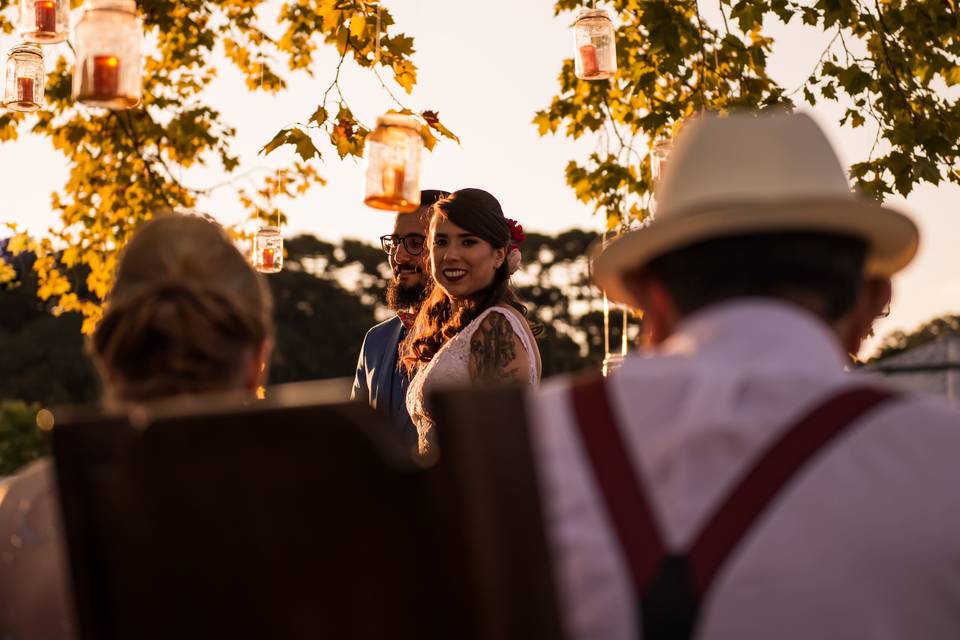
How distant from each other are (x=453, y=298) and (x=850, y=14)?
12.7 ft

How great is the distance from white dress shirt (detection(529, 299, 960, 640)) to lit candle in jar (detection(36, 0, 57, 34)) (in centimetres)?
600

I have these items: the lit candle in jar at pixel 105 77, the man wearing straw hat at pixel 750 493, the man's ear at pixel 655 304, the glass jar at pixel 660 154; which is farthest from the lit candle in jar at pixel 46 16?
the man wearing straw hat at pixel 750 493

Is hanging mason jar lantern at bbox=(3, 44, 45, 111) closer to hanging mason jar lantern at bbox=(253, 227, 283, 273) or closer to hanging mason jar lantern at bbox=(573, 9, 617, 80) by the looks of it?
hanging mason jar lantern at bbox=(253, 227, 283, 273)

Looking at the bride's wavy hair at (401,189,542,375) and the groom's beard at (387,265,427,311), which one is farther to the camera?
the groom's beard at (387,265,427,311)

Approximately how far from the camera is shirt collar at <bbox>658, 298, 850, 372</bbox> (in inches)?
72.7

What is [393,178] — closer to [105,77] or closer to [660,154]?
[105,77]

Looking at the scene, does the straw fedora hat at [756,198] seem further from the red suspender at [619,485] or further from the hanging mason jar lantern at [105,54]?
the hanging mason jar lantern at [105,54]

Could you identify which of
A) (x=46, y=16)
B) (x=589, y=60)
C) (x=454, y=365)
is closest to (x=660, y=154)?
(x=589, y=60)

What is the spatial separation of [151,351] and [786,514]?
112cm

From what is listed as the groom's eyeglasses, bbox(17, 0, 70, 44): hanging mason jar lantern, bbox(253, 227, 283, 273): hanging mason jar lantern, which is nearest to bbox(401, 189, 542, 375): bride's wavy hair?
the groom's eyeglasses

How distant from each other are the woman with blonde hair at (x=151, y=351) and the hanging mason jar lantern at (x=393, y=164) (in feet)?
11.2

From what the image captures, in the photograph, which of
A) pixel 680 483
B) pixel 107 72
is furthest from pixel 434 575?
pixel 107 72

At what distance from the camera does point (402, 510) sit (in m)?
1.59

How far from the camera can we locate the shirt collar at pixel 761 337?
72.7 inches
